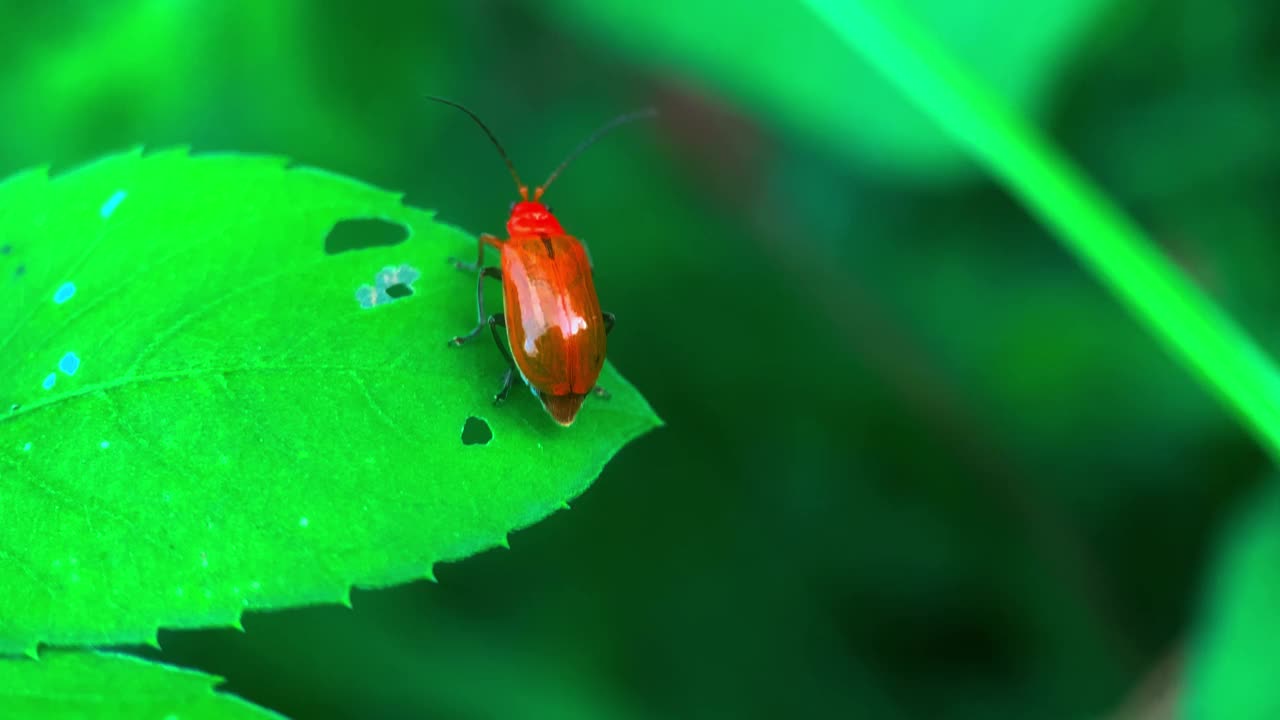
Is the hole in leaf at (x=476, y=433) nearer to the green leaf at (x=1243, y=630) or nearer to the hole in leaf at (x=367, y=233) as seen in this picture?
the hole in leaf at (x=367, y=233)

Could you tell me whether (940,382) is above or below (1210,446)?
below

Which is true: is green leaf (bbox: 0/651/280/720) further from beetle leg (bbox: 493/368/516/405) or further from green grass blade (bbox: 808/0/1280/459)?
green grass blade (bbox: 808/0/1280/459)

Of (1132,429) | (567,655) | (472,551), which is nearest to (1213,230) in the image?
(1132,429)

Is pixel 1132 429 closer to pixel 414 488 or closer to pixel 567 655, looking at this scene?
pixel 567 655

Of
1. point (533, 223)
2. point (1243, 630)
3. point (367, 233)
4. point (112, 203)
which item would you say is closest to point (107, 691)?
point (112, 203)

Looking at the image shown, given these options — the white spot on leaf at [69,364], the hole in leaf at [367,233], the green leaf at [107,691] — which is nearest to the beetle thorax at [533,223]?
the hole in leaf at [367,233]

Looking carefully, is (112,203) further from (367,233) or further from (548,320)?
(367,233)
